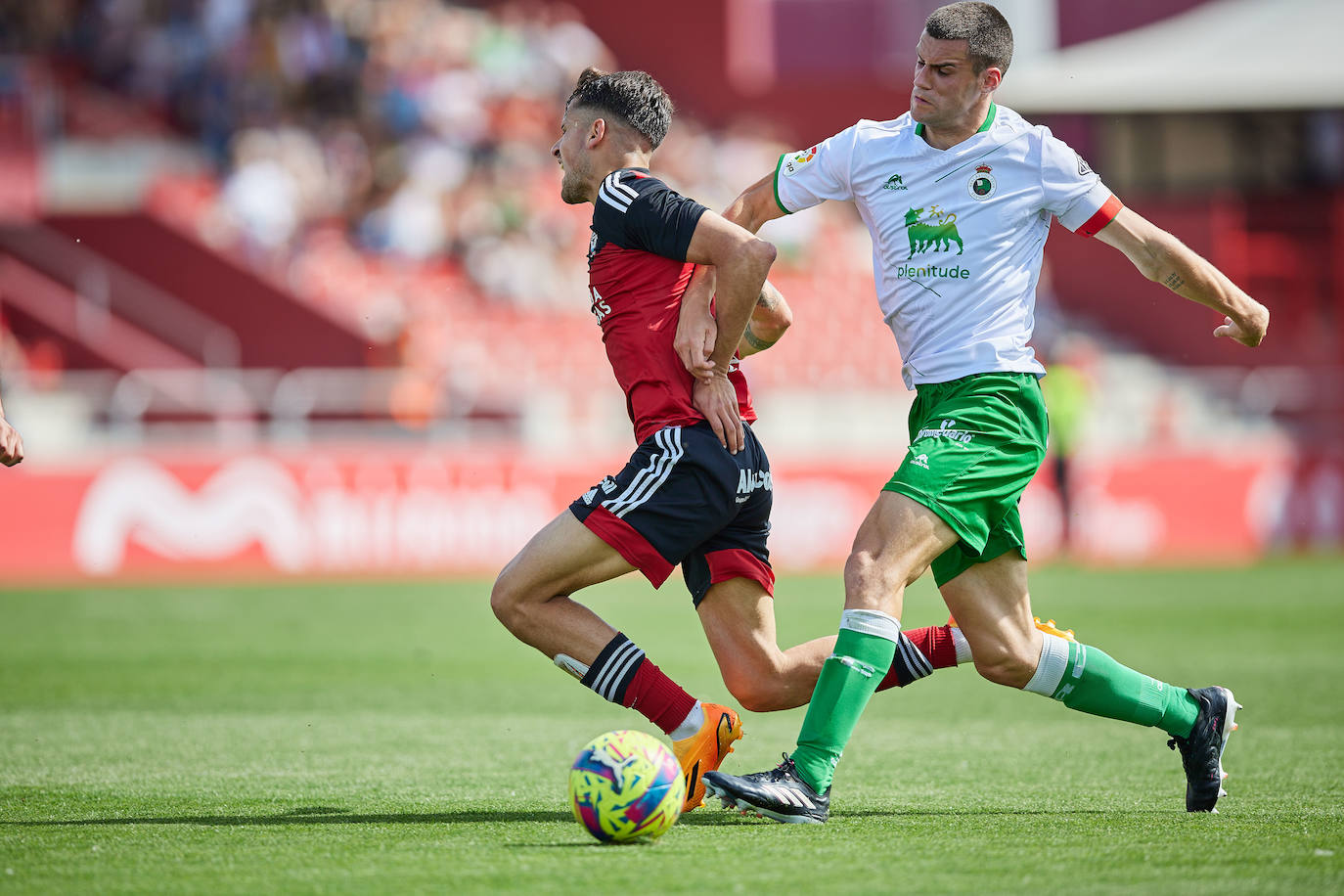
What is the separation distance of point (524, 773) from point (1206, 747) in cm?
261

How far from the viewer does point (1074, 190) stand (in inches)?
209

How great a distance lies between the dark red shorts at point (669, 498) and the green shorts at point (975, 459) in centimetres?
55

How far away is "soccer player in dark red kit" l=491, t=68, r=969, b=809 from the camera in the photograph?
5246mm

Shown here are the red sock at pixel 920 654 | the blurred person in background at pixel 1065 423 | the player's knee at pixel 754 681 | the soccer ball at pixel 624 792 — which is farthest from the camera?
the blurred person in background at pixel 1065 423

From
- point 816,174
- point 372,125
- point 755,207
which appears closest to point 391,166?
point 372,125

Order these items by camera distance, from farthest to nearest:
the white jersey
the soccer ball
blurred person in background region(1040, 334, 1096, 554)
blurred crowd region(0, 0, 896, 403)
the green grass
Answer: blurred crowd region(0, 0, 896, 403) → blurred person in background region(1040, 334, 1096, 554) → the white jersey → the soccer ball → the green grass

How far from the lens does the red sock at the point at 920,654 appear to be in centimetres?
575

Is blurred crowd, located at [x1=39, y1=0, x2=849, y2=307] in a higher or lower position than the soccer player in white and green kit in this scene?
higher

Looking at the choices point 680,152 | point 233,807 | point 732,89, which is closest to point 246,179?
point 680,152

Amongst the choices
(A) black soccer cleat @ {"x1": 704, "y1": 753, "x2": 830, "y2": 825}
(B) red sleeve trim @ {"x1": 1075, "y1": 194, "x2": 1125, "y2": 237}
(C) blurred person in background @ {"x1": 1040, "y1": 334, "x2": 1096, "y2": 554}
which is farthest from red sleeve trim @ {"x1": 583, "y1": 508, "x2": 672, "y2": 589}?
(C) blurred person in background @ {"x1": 1040, "y1": 334, "x2": 1096, "y2": 554}

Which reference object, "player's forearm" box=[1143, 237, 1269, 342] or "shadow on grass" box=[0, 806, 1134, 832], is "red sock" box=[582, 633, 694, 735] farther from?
"player's forearm" box=[1143, 237, 1269, 342]

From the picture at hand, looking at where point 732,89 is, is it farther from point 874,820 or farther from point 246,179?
point 874,820

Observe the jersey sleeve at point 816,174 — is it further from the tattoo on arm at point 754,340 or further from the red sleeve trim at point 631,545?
the red sleeve trim at point 631,545

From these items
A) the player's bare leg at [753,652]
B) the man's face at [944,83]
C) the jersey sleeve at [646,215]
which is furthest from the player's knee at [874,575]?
the man's face at [944,83]
